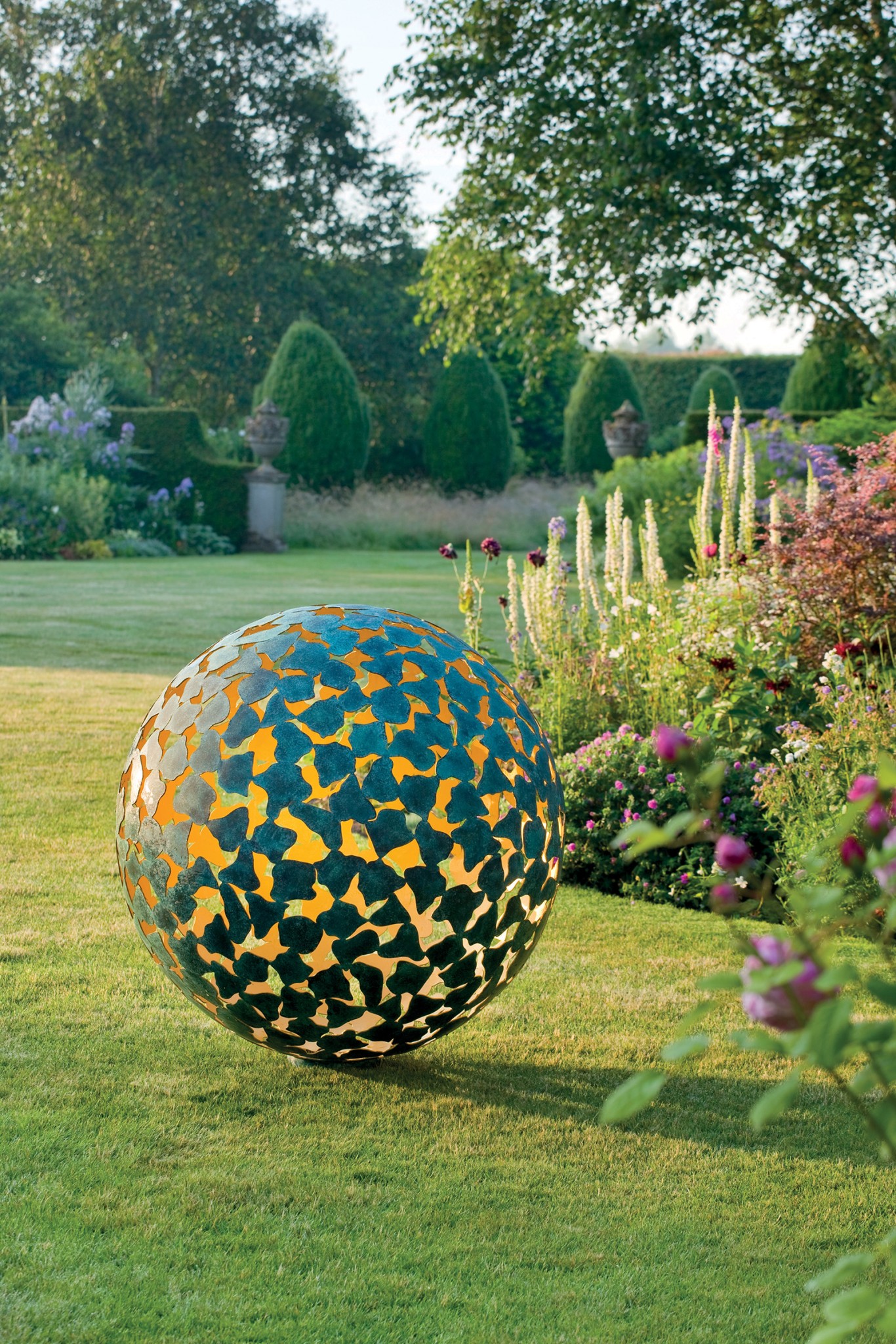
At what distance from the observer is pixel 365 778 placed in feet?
10.3

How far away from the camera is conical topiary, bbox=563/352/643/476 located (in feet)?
103

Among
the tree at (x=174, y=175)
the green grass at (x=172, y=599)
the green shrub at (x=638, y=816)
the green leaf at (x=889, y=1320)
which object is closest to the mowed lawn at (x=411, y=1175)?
the green shrub at (x=638, y=816)

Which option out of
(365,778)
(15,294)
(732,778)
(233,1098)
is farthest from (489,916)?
(15,294)

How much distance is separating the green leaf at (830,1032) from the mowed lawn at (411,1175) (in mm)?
1796

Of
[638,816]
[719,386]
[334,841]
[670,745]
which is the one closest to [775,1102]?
[670,745]

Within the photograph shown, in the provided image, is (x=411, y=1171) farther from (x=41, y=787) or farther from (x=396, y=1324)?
(x=41, y=787)

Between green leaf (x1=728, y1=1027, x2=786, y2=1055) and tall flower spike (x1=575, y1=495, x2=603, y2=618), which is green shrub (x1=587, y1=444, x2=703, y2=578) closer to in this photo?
tall flower spike (x1=575, y1=495, x2=603, y2=618)

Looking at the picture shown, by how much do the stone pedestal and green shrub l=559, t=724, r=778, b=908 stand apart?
20.3 m

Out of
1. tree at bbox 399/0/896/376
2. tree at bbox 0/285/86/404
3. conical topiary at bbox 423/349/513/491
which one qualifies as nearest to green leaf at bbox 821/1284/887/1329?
tree at bbox 399/0/896/376

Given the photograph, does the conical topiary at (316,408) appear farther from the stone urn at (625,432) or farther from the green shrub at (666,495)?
the green shrub at (666,495)

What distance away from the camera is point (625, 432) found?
88.1 feet

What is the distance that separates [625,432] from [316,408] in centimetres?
700

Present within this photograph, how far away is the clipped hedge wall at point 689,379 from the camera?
3716 cm

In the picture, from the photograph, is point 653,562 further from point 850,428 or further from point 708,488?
point 850,428
